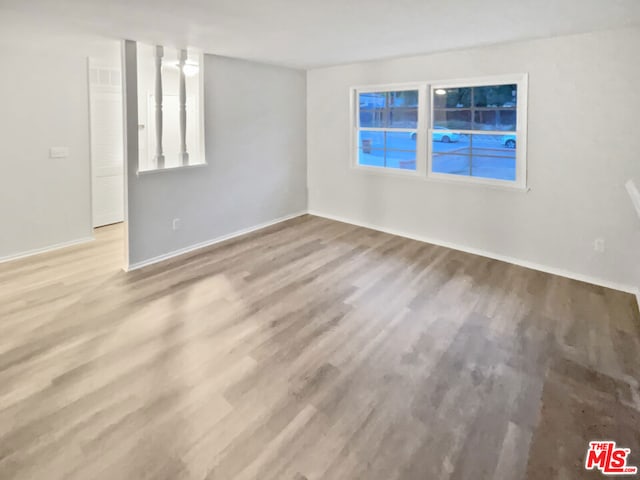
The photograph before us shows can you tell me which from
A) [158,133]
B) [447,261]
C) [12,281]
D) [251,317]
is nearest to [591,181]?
[447,261]

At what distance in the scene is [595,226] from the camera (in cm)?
379

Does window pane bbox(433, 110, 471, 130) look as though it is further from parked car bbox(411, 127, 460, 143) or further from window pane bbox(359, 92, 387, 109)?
window pane bbox(359, 92, 387, 109)

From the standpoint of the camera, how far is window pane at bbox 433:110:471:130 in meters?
4.61

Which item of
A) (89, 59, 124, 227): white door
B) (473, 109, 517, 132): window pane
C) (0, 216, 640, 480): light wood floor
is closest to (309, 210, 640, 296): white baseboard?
(0, 216, 640, 480): light wood floor

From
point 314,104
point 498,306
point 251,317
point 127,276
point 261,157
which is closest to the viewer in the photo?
point 251,317

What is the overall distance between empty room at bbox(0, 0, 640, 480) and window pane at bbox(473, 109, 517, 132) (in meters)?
0.03

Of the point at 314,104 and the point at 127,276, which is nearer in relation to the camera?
the point at 127,276

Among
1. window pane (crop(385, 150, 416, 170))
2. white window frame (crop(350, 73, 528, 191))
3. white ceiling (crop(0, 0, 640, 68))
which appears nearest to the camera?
white ceiling (crop(0, 0, 640, 68))

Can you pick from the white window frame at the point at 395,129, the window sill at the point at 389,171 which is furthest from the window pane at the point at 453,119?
the window sill at the point at 389,171

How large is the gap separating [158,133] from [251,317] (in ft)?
8.20

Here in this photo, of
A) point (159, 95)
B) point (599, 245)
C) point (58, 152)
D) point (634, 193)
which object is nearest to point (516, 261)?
point (599, 245)

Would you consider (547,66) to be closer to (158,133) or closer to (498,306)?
(498,306)

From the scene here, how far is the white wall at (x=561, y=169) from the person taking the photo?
138 inches
